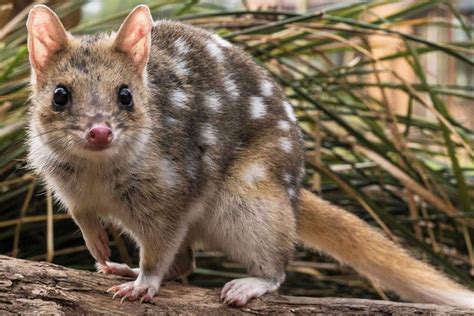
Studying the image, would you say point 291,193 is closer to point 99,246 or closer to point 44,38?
point 99,246

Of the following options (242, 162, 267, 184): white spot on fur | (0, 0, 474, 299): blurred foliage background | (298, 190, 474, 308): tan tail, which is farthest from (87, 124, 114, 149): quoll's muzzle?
(0, 0, 474, 299): blurred foliage background

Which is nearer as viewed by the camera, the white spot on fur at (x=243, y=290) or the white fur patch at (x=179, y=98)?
the white spot on fur at (x=243, y=290)

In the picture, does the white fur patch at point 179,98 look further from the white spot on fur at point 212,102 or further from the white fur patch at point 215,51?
the white fur patch at point 215,51

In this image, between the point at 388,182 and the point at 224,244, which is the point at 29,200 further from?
the point at 388,182

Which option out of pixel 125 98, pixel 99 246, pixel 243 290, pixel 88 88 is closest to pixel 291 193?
pixel 243 290

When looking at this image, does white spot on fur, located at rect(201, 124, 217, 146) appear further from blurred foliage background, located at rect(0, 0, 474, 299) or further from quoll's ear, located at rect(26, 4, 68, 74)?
blurred foliage background, located at rect(0, 0, 474, 299)

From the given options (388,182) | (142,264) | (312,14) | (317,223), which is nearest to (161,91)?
(142,264)

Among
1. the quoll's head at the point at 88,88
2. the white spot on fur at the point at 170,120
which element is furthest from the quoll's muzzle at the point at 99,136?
the white spot on fur at the point at 170,120
